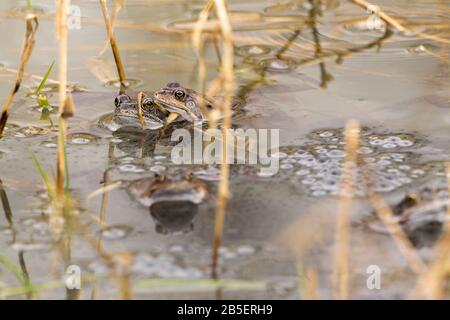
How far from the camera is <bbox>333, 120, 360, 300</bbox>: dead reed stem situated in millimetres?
2844

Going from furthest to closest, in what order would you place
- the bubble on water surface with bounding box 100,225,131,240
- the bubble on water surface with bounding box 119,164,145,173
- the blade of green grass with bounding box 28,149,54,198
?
the bubble on water surface with bounding box 119,164,145,173, the blade of green grass with bounding box 28,149,54,198, the bubble on water surface with bounding box 100,225,131,240

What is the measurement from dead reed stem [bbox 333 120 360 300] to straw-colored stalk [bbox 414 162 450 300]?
28 cm

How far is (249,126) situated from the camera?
459 centimetres

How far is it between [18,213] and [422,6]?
4.44 meters

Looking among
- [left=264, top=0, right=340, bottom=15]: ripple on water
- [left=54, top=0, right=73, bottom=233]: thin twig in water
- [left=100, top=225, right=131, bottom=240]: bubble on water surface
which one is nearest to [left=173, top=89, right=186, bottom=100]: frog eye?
[left=54, top=0, right=73, bottom=233]: thin twig in water

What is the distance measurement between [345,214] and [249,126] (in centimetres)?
139

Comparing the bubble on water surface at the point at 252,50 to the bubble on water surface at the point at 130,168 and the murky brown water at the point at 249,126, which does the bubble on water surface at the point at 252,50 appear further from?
the bubble on water surface at the point at 130,168

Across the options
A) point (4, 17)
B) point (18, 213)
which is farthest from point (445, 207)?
point (4, 17)

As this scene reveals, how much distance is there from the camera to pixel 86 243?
3.18m

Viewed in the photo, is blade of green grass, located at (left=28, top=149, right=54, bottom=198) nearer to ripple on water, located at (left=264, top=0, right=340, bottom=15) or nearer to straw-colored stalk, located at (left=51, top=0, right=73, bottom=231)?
straw-colored stalk, located at (left=51, top=0, right=73, bottom=231)

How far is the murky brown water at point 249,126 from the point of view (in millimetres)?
3002

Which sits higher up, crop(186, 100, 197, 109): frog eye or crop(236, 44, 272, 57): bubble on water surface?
crop(236, 44, 272, 57): bubble on water surface

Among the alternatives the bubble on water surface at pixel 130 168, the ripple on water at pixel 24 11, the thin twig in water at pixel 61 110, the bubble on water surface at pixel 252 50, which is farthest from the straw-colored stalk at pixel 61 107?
the ripple on water at pixel 24 11

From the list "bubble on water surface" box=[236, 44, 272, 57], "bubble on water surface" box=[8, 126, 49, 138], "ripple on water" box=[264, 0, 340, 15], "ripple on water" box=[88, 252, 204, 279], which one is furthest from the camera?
"ripple on water" box=[264, 0, 340, 15]
